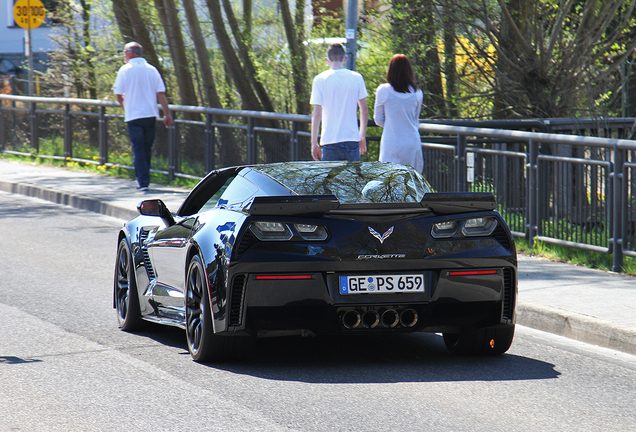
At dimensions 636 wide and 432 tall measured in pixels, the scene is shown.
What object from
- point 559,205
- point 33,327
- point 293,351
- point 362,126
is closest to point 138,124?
point 362,126

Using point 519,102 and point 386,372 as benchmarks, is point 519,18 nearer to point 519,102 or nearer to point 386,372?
point 519,102

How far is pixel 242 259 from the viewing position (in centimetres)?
550

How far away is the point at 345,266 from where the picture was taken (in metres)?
5.54

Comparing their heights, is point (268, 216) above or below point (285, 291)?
above

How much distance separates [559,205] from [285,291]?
16.8 feet

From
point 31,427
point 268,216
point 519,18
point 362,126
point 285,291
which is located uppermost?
point 519,18

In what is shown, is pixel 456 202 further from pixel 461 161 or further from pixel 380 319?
pixel 461 161

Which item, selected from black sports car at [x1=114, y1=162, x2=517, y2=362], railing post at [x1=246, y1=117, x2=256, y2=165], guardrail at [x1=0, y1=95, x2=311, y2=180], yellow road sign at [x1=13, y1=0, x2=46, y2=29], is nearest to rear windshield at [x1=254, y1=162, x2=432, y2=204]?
black sports car at [x1=114, y1=162, x2=517, y2=362]

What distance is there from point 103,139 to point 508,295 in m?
14.0

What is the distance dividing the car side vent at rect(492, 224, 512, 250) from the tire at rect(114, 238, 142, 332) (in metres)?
2.58

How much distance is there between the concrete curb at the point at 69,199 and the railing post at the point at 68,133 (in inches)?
94.5

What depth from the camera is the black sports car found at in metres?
5.54

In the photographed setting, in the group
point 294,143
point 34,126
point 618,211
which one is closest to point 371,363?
point 618,211

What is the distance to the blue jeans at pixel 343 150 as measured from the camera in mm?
10945
